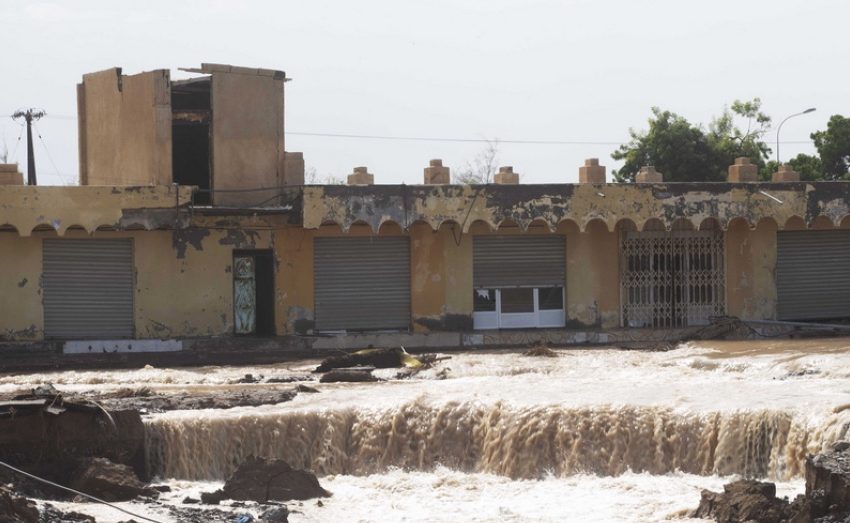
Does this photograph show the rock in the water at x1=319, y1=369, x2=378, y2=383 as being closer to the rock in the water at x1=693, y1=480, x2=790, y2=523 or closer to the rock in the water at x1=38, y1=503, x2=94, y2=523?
the rock in the water at x1=38, y1=503, x2=94, y2=523

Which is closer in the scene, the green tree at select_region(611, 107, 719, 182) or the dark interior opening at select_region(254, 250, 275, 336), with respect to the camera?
the dark interior opening at select_region(254, 250, 275, 336)

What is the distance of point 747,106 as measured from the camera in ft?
178

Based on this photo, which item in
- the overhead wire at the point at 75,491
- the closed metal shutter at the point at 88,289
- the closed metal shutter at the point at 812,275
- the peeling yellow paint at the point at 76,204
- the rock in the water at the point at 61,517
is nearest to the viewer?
the rock in the water at the point at 61,517

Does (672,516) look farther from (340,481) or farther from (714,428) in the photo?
(340,481)

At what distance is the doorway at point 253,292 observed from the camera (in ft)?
88.8

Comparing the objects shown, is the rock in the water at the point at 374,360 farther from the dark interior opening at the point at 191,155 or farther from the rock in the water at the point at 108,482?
the rock in the water at the point at 108,482

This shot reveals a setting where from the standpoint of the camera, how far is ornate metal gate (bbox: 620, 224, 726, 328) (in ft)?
91.8

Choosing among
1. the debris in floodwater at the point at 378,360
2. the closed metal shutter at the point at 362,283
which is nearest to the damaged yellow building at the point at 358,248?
the closed metal shutter at the point at 362,283

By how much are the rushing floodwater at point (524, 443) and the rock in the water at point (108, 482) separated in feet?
1.69

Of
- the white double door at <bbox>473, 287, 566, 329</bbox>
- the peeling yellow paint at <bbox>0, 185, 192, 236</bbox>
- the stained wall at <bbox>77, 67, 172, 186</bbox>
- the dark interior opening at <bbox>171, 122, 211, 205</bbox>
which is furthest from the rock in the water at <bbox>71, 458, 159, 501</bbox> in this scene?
the dark interior opening at <bbox>171, 122, 211, 205</bbox>

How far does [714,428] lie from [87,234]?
1362 centimetres

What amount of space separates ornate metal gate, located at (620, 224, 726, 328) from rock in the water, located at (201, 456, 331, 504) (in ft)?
42.4

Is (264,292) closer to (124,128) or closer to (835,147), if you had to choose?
(124,128)

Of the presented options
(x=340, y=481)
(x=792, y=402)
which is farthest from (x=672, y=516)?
(x=340, y=481)
